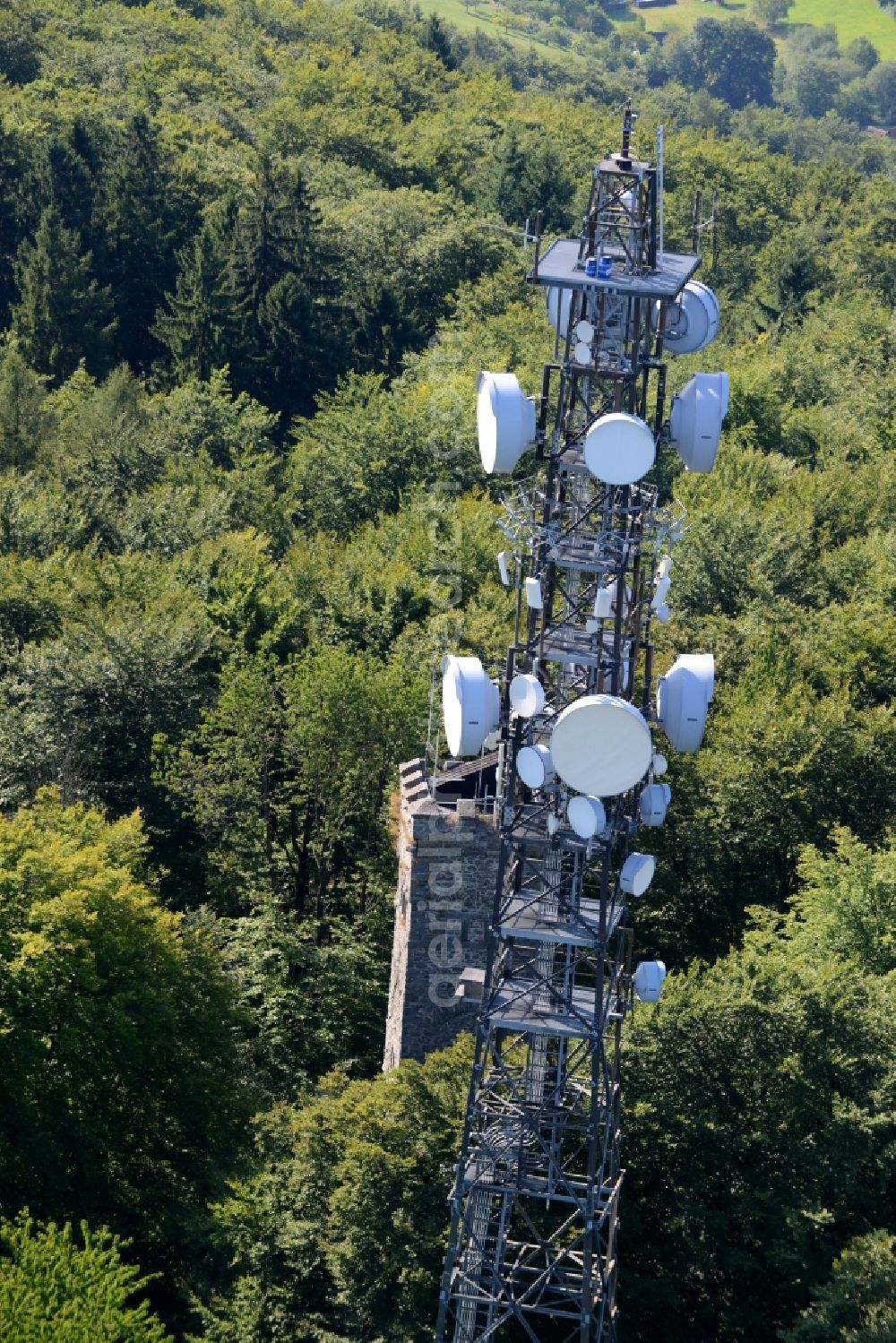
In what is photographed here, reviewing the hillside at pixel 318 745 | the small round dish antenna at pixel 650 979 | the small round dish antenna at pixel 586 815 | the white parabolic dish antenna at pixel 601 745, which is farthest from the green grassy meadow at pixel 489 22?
the white parabolic dish antenna at pixel 601 745

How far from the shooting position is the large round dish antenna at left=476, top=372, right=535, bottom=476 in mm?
22562

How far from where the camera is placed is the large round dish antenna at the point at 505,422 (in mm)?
22562

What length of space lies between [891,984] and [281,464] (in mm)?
38574

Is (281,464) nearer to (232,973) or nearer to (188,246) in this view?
(188,246)

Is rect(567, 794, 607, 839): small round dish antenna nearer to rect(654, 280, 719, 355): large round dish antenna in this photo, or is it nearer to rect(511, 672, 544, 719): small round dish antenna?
rect(511, 672, 544, 719): small round dish antenna

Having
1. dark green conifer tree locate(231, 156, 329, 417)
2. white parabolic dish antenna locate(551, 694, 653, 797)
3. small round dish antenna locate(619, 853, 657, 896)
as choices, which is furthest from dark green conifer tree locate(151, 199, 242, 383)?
white parabolic dish antenna locate(551, 694, 653, 797)

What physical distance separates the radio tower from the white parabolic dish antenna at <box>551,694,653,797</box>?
20mm

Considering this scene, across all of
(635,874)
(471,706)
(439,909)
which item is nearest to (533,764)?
(471,706)

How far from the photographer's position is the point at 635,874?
22844mm

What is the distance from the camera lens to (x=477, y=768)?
31297 millimetres

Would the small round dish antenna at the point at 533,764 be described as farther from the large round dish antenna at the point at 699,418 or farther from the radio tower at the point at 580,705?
the large round dish antenna at the point at 699,418

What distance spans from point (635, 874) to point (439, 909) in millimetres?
8408

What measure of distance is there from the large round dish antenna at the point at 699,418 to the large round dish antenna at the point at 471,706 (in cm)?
361

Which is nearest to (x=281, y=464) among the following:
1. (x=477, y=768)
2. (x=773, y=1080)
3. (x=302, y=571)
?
(x=302, y=571)
